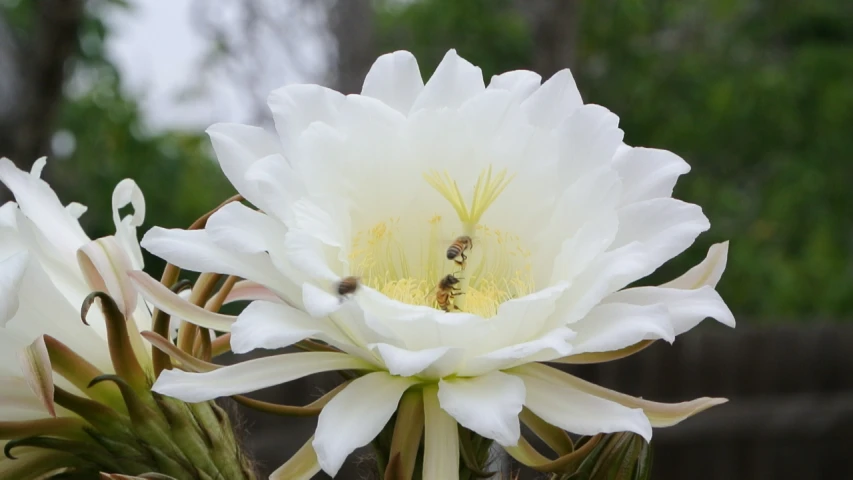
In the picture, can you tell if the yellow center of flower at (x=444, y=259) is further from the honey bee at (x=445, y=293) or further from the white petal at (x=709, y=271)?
the white petal at (x=709, y=271)

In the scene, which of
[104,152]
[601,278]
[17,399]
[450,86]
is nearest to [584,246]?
[601,278]

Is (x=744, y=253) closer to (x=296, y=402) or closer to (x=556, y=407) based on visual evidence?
(x=296, y=402)

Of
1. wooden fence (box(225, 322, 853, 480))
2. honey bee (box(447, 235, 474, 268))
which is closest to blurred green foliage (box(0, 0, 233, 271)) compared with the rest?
honey bee (box(447, 235, 474, 268))

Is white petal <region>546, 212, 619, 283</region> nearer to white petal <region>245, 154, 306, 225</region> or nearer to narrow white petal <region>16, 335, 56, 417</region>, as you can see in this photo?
white petal <region>245, 154, 306, 225</region>

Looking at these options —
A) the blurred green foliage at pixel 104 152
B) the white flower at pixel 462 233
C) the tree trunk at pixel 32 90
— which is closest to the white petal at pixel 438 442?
the white flower at pixel 462 233

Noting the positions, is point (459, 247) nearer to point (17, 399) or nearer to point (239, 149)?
point (239, 149)

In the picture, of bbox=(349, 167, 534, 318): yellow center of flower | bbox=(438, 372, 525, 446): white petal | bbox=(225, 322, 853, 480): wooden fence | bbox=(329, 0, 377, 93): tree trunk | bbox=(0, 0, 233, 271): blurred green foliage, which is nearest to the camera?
bbox=(438, 372, 525, 446): white petal
